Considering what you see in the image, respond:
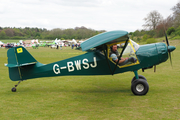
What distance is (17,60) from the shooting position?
723 cm

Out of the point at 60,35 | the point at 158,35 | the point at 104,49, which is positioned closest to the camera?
the point at 104,49

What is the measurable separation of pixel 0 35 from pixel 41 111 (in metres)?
156

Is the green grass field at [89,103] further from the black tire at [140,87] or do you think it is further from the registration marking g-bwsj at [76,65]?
the registration marking g-bwsj at [76,65]

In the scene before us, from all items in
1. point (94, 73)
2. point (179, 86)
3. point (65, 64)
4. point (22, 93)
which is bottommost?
point (179, 86)

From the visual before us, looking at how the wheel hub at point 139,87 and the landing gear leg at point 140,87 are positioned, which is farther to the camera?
the wheel hub at point 139,87

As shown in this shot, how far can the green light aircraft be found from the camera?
6.65 metres

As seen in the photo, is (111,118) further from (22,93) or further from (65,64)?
(22,93)

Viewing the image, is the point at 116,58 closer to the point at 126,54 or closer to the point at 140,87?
the point at 126,54

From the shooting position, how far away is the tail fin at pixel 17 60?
7.22 m

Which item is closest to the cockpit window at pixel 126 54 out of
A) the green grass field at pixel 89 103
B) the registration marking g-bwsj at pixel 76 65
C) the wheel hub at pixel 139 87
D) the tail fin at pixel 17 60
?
the registration marking g-bwsj at pixel 76 65

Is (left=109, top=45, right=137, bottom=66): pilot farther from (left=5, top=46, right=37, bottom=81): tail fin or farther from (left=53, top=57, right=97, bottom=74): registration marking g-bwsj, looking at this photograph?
(left=5, top=46, right=37, bottom=81): tail fin

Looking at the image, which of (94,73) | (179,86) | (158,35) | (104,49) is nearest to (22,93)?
(94,73)

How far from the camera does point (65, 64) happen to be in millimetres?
7078

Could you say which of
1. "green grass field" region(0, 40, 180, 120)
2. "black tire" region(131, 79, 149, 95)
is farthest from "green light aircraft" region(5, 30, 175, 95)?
"green grass field" region(0, 40, 180, 120)
